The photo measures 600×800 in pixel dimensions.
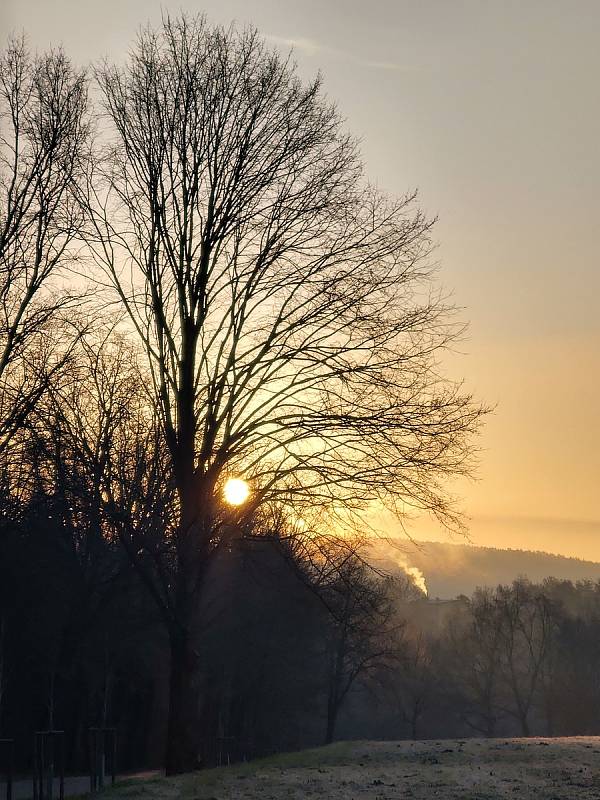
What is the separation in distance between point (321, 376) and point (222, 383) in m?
1.70

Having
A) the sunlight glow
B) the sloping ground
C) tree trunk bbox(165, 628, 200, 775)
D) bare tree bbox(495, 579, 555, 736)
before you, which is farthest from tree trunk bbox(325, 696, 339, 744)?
the sunlight glow

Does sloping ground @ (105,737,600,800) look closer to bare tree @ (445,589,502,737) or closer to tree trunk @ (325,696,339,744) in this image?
tree trunk @ (325,696,339,744)

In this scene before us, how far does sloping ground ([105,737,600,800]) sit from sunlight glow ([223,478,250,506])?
4.48 metres

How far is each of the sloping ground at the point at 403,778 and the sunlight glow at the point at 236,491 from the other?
14.7 feet

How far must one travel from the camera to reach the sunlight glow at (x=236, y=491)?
685 inches

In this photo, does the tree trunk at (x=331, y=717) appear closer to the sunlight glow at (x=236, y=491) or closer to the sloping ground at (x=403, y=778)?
the sloping ground at (x=403, y=778)

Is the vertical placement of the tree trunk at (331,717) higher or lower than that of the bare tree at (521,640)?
lower

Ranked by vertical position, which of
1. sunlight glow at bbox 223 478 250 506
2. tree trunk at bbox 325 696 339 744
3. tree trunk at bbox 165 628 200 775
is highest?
sunlight glow at bbox 223 478 250 506

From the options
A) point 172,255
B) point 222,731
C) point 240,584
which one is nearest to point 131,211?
point 172,255

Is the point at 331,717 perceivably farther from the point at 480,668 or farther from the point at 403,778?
the point at 403,778

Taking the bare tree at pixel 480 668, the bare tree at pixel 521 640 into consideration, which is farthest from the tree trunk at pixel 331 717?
the bare tree at pixel 480 668

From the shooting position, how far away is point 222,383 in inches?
667

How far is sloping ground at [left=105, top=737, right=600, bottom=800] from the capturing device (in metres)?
13.4

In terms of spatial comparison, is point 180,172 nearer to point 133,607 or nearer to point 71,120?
point 71,120
